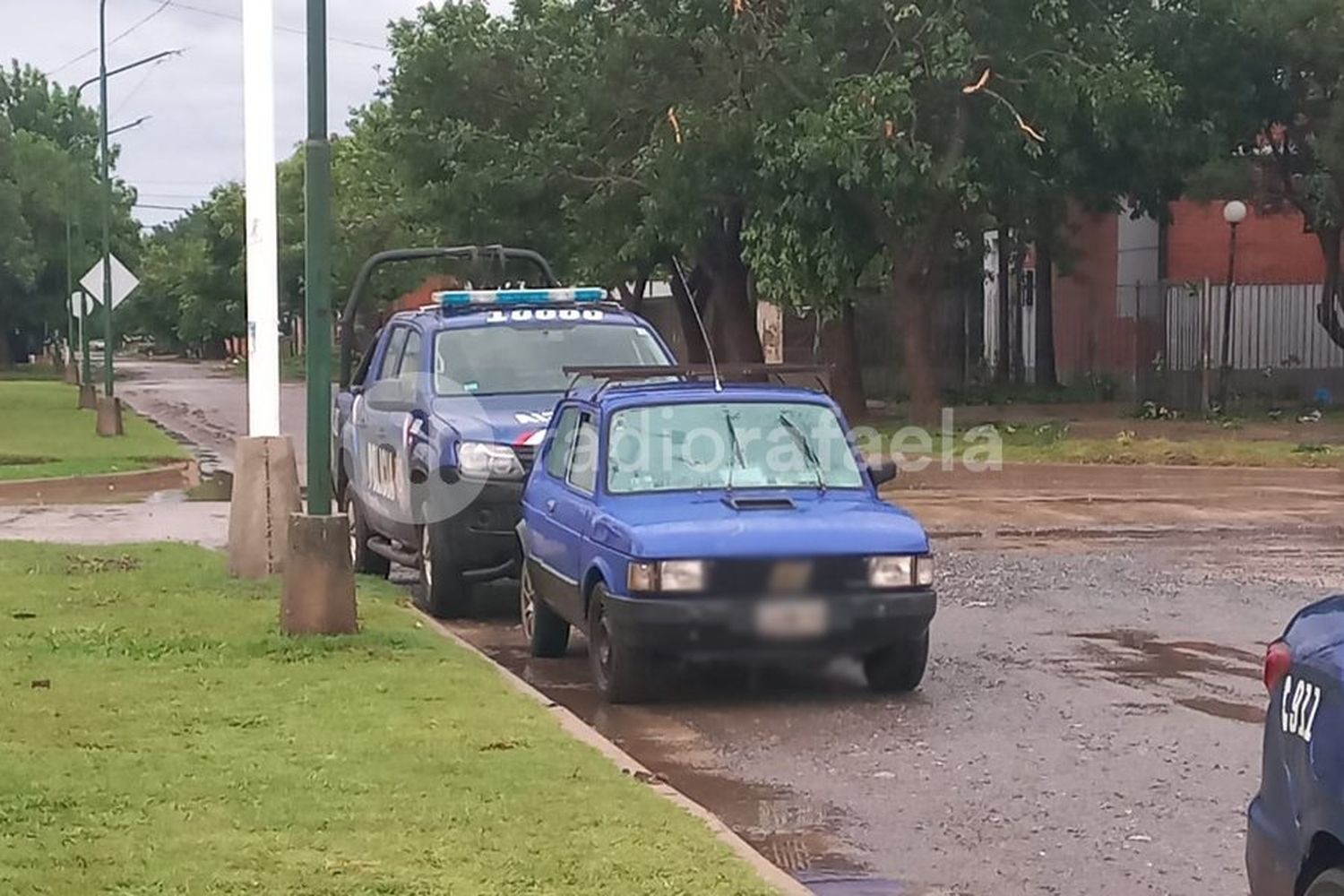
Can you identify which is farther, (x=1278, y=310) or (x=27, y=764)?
(x=1278, y=310)

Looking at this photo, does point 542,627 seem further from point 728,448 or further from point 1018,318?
point 1018,318

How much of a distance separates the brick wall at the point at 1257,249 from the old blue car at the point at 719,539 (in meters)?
30.8

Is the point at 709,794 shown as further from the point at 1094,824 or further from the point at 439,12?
the point at 439,12

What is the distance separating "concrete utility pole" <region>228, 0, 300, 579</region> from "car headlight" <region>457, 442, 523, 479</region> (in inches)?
60.0

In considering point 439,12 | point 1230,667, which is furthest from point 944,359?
point 1230,667

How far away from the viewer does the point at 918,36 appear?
26.6 meters

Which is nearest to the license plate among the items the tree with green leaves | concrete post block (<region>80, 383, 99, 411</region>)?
concrete post block (<region>80, 383, 99, 411</region>)

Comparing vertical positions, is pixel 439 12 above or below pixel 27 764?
above

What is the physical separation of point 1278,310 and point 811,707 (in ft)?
102

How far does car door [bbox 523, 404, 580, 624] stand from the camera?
34.0 feet

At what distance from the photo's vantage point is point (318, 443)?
34.6 feet

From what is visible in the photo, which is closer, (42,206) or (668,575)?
(668,575)

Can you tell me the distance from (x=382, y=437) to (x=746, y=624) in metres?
5.27

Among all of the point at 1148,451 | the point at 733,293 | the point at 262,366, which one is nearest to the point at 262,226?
the point at 262,366
